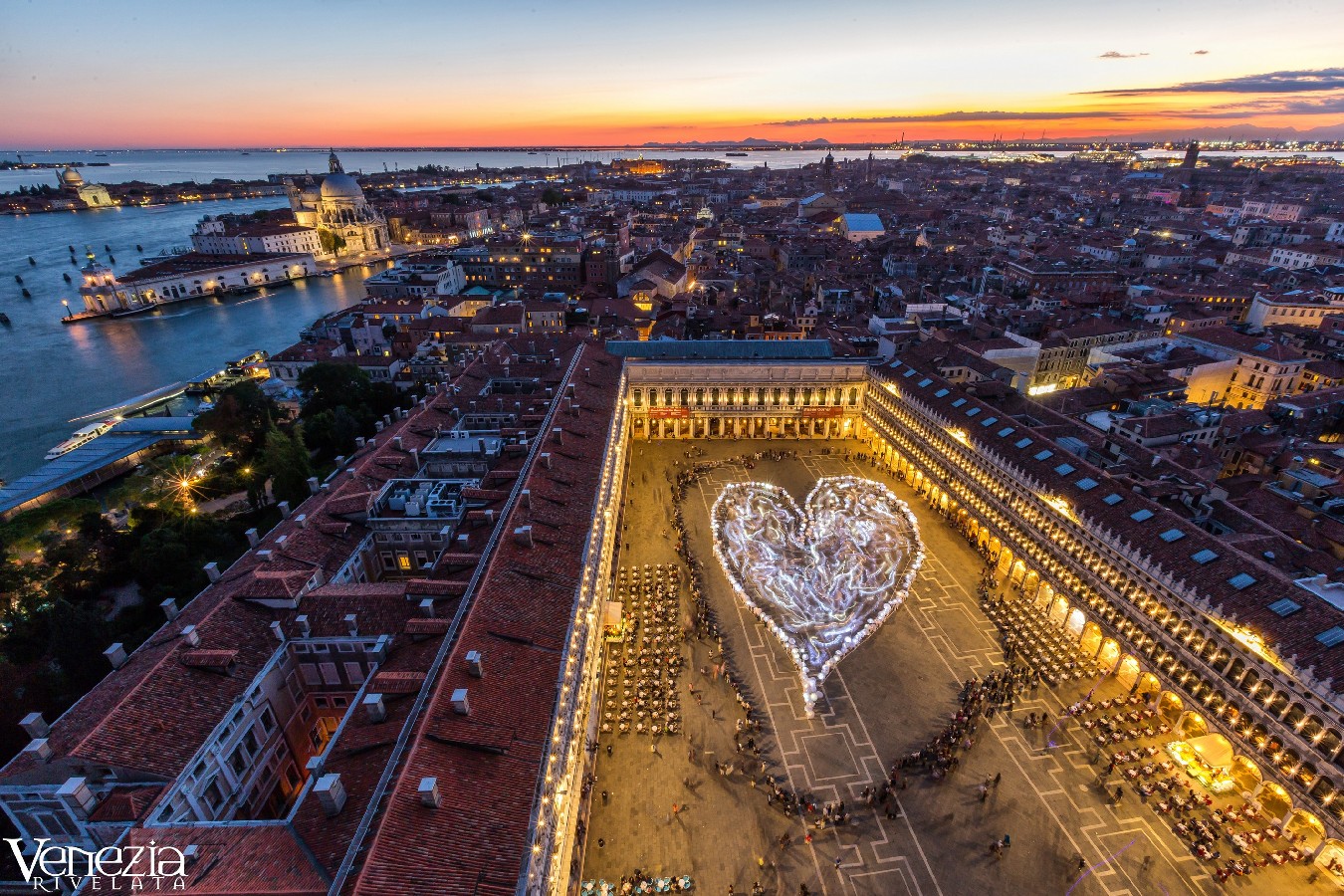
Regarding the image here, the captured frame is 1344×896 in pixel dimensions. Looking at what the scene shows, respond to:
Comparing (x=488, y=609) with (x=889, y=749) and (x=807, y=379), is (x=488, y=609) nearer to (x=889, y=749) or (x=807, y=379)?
(x=889, y=749)

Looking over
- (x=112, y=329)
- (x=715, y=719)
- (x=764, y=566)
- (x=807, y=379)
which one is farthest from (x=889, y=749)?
(x=112, y=329)

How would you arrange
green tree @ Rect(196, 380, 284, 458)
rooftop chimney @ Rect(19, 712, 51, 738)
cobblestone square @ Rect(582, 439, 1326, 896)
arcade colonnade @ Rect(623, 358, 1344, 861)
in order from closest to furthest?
rooftop chimney @ Rect(19, 712, 51, 738) → arcade colonnade @ Rect(623, 358, 1344, 861) → cobblestone square @ Rect(582, 439, 1326, 896) → green tree @ Rect(196, 380, 284, 458)

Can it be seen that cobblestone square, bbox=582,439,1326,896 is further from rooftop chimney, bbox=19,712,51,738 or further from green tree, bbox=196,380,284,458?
green tree, bbox=196,380,284,458

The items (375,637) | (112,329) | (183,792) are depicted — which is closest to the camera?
(183,792)

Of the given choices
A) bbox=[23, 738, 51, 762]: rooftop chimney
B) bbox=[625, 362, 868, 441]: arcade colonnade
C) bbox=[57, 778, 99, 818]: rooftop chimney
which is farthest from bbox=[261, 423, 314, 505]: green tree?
bbox=[57, 778, 99, 818]: rooftop chimney

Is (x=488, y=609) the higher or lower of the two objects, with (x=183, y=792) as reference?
higher

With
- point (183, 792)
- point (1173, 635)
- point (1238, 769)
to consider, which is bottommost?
point (1238, 769)

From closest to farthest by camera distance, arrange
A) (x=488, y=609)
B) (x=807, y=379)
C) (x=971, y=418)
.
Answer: (x=488, y=609) → (x=971, y=418) → (x=807, y=379)

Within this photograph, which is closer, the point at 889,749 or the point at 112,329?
the point at 889,749

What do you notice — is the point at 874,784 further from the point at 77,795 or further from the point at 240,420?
the point at 240,420
